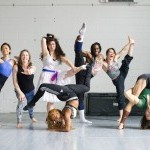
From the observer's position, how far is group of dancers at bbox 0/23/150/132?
400cm

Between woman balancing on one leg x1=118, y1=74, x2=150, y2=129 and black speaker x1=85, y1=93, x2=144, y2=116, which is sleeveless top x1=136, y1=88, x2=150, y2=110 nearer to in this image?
woman balancing on one leg x1=118, y1=74, x2=150, y2=129

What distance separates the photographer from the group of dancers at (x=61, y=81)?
13.1 feet

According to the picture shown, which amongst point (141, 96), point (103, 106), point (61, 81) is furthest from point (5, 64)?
point (103, 106)

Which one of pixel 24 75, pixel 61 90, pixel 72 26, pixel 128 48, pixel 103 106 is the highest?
pixel 72 26

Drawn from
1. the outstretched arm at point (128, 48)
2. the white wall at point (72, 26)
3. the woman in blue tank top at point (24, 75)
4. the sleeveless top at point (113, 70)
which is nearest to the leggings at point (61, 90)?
the woman in blue tank top at point (24, 75)

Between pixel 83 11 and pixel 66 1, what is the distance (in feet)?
1.36

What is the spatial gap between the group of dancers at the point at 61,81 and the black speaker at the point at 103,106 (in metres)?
1.09

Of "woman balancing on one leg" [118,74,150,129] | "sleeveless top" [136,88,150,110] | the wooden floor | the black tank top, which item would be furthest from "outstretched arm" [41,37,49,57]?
"sleeveless top" [136,88,150,110]

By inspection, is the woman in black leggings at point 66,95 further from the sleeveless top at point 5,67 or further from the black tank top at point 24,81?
the sleeveless top at point 5,67

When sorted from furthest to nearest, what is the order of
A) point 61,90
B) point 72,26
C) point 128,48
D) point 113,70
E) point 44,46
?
point 72,26, point 128,48, point 113,70, point 44,46, point 61,90

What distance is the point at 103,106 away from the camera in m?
6.15

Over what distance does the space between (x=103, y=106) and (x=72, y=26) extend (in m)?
1.82

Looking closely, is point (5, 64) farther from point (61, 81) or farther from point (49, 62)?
point (61, 81)

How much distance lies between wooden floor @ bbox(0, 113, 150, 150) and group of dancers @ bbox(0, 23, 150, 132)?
0.68ft
